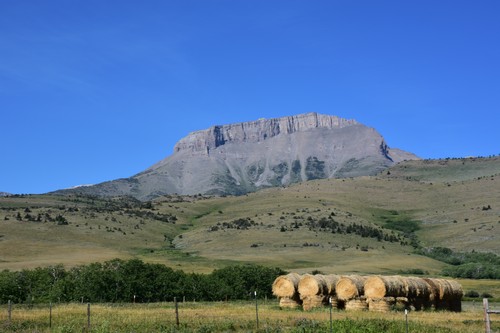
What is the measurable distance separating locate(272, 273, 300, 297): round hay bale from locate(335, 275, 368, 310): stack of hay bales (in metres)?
3.56

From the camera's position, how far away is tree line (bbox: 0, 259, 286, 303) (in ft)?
187

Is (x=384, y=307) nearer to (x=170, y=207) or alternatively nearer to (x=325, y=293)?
(x=325, y=293)

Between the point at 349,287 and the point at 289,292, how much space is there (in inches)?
189

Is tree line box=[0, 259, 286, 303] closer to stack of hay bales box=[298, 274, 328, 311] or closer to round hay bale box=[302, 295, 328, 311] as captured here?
stack of hay bales box=[298, 274, 328, 311]

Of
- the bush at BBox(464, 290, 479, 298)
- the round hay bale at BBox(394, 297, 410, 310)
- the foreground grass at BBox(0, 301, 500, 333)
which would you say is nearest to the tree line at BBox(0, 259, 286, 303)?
the foreground grass at BBox(0, 301, 500, 333)

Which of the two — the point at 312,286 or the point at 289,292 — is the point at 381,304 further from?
the point at 289,292

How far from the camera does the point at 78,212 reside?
156 meters

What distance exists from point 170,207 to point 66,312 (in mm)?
157934

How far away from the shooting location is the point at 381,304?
143ft

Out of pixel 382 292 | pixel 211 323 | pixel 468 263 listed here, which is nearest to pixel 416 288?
pixel 382 292

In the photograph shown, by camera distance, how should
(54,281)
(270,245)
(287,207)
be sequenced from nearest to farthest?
(54,281)
(270,245)
(287,207)

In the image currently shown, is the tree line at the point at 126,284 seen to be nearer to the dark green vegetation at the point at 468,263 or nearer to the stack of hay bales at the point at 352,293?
the stack of hay bales at the point at 352,293

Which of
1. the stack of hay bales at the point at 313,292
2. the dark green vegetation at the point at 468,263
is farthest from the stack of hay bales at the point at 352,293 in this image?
the dark green vegetation at the point at 468,263

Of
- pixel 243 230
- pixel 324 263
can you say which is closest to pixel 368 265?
pixel 324 263
